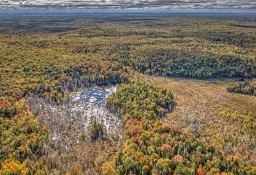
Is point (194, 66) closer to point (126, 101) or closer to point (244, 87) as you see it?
point (244, 87)

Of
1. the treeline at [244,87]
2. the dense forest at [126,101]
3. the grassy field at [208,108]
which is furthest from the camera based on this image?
the treeline at [244,87]

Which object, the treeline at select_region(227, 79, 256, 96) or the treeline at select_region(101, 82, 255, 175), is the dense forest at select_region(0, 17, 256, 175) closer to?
the treeline at select_region(101, 82, 255, 175)

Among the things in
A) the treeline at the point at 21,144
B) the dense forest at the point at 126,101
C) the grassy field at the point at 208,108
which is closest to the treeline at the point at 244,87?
the dense forest at the point at 126,101

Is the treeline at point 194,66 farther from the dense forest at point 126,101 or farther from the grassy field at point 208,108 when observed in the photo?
the grassy field at point 208,108

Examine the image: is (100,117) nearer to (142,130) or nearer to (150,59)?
(142,130)

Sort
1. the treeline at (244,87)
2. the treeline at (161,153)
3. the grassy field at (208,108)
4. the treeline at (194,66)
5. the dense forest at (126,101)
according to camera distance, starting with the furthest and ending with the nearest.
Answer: the treeline at (194,66) → the treeline at (244,87) → the grassy field at (208,108) → the dense forest at (126,101) → the treeline at (161,153)

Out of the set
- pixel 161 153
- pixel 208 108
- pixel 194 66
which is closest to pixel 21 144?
pixel 161 153

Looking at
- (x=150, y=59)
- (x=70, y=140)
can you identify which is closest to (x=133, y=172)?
(x=70, y=140)

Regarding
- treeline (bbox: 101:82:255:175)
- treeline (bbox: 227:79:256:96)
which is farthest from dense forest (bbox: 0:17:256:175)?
treeline (bbox: 227:79:256:96)
